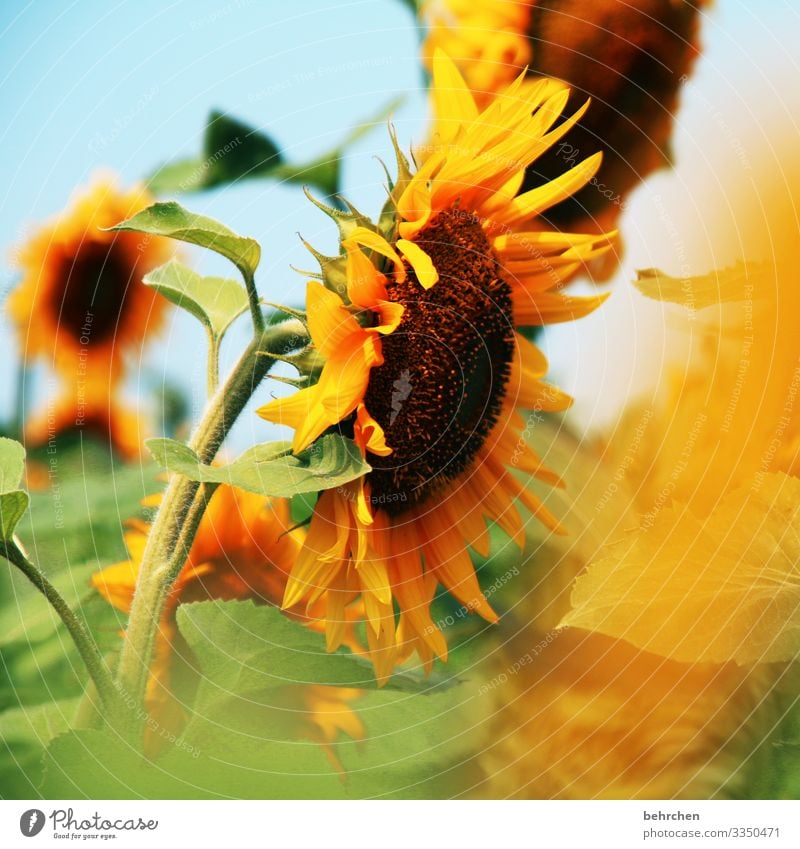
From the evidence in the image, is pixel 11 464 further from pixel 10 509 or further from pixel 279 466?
pixel 279 466

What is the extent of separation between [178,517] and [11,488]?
0.37 ft

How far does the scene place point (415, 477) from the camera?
603mm

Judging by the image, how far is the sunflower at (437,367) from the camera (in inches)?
21.5

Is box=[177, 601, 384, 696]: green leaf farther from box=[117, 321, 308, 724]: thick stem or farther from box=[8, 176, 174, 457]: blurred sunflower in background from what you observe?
box=[8, 176, 174, 457]: blurred sunflower in background

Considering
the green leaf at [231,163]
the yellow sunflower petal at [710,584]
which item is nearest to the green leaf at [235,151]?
the green leaf at [231,163]

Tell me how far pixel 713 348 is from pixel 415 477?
26 centimetres

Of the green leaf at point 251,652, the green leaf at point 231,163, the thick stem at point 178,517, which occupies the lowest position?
the green leaf at point 251,652

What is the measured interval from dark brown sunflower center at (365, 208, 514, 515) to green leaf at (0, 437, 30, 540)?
0.22m

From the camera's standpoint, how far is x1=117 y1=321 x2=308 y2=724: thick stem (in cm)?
62

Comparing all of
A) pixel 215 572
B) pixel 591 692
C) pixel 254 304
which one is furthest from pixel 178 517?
pixel 591 692

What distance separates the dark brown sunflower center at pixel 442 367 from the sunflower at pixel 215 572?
0.34ft

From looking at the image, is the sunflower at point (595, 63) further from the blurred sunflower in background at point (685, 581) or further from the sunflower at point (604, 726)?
the sunflower at point (604, 726)
